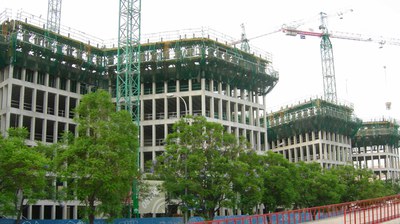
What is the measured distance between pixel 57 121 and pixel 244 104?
3233 centimetres

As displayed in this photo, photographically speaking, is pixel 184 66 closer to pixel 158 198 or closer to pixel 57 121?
pixel 57 121

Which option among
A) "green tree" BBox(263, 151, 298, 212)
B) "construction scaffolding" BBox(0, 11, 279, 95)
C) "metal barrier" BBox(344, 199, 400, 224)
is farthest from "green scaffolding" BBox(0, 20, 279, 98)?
"metal barrier" BBox(344, 199, 400, 224)

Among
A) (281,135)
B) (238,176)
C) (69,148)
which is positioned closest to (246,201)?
(238,176)

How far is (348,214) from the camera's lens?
126 ft

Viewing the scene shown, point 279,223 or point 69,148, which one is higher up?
point 69,148

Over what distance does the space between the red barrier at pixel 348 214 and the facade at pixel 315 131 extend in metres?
67.7

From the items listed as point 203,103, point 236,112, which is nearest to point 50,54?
point 203,103

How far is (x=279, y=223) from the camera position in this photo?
41625 mm

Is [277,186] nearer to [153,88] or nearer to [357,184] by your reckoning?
[357,184]

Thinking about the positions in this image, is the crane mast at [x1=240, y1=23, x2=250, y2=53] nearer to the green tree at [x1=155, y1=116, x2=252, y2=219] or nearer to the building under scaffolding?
the building under scaffolding

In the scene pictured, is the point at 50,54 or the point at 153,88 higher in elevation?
the point at 50,54

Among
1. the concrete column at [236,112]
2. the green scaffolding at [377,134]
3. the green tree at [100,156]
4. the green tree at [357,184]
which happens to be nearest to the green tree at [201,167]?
the green tree at [100,156]

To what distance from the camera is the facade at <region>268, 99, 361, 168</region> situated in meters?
111

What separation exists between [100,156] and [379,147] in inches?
4163
